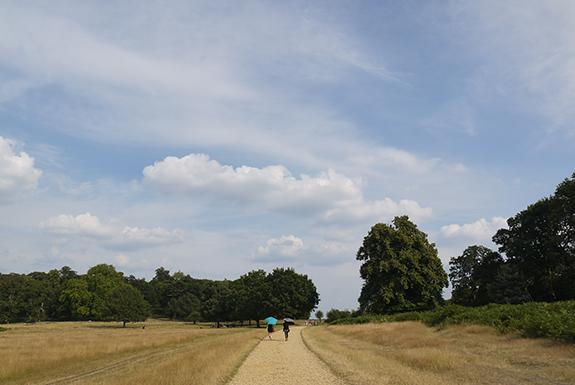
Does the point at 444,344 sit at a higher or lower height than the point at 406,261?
lower

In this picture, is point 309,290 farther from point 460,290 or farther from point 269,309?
point 460,290

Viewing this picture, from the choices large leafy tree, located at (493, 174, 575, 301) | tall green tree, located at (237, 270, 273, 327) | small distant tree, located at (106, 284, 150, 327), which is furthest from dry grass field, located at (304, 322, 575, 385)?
small distant tree, located at (106, 284, 150, 327)

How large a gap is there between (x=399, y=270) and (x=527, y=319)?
4250cm

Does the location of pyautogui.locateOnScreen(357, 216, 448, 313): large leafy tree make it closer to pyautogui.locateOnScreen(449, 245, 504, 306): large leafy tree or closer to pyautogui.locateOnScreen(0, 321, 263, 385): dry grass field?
pyautogui.locateOnScreen(449, 245, 504, 306): large leafy tree

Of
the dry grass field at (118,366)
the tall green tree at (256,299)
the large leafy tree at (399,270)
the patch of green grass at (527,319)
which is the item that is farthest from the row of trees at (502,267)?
the dry grass field at (118,366)

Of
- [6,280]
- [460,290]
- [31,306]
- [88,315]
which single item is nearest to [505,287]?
[460,290]

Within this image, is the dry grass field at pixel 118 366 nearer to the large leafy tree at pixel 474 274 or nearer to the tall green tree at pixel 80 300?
the large leafy tree at pixel 474 274

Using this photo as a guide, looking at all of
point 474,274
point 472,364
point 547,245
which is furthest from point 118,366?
point 474,274

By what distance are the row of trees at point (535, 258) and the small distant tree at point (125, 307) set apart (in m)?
72.3

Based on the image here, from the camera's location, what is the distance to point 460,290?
3723 inches

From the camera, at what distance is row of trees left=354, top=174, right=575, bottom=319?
65.6 metres

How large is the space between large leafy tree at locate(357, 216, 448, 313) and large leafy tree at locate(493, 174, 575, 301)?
13888mm

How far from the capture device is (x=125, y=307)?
107 metres

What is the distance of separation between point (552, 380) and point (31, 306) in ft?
510
